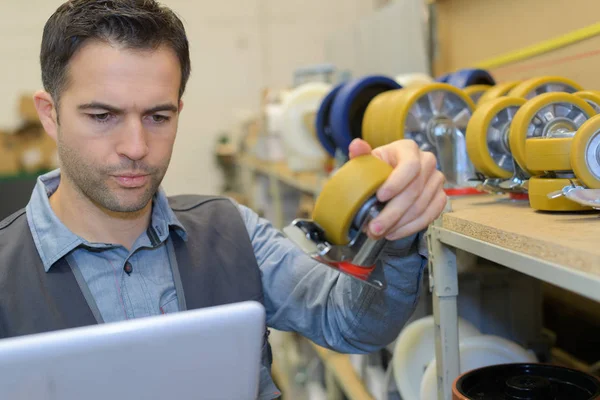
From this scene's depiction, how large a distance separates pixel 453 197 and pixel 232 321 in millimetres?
615

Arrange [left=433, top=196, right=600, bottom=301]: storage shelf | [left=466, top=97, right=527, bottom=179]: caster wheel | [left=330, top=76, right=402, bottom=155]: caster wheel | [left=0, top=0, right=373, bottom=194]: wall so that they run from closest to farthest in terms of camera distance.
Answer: [left=433, top=196, right=600, bottom=301]: storage shelf, [left=466, top=97, right=527, bottom=179]: caster wheel, [left=330, top=76, right=402, bottom=155]: caster wheel, [left=0, top=0, right=373, bottom=194]: wall

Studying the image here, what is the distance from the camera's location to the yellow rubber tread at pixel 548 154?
0.86 metres

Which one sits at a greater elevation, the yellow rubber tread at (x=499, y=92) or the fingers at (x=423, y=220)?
the yellow rubber tread at (x=499, y=92)

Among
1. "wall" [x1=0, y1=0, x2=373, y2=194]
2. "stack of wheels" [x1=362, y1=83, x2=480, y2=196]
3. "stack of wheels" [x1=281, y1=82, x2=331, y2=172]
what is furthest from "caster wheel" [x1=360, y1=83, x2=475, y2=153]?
"wall" [x1=0, y1=0, x2=373, y2=194]

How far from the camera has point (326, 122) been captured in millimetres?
1950

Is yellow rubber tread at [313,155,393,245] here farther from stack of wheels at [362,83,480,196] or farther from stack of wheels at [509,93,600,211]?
stack of wheels at [362,83,480,196]

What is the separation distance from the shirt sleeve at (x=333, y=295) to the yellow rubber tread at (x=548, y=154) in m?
0.22

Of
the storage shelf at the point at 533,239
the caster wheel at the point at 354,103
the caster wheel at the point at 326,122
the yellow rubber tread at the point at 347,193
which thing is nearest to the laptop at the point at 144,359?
the yellow rubber tread at the point at 347,193

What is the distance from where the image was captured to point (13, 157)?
14.5 ft

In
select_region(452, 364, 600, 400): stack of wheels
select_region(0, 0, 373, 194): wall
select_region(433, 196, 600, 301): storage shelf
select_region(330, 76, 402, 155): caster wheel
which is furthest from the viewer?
select_region(0, 0, 373, 194): wall

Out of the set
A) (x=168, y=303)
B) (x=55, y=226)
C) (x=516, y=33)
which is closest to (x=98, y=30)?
(x=55, y=226)

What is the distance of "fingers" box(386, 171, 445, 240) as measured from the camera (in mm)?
851

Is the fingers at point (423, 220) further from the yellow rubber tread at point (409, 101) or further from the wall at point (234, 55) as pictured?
the wall at point (234, 55)

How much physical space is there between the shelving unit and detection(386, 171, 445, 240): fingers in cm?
7
